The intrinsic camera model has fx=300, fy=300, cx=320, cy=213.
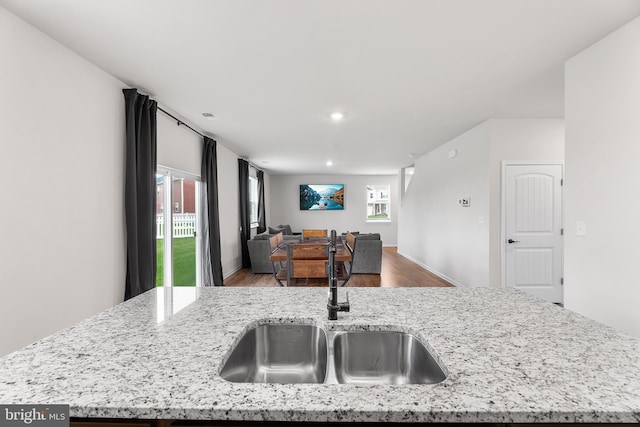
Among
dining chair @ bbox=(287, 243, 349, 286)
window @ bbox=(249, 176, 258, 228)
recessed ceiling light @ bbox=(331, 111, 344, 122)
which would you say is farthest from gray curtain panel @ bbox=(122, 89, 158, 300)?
window @ bbox=(249, 176, 258, 228)

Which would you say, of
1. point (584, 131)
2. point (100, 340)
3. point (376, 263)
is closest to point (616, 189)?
point (584, 131)

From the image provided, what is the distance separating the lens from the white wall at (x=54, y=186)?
1840 mm

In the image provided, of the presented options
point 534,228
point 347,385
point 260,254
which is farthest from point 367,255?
point 347,385

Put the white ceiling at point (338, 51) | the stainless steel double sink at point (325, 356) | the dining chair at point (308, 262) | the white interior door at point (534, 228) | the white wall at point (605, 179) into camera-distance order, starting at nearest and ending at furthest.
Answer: the stainless steel double sink at point (325, 356)
the white ceiling at point (338, 51)
the white wall at point (605, 179)
the dining chair at point (308, 262)
the white interior door at point (534, 228)

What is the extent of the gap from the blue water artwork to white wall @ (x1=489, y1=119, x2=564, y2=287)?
6218mm

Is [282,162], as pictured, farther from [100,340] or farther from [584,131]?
[100,340]

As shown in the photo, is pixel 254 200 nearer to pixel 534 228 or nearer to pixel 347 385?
pixel 534 228

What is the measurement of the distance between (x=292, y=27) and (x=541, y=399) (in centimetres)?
219

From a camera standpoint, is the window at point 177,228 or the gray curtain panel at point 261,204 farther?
the gray curtain panel at point 261,204

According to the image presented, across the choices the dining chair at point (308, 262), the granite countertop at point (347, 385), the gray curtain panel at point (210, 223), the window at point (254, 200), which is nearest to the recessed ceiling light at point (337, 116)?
the dining chair at point (308, 262)

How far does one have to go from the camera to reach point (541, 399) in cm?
67

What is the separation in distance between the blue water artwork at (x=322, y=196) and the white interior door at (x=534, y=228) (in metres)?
6.29

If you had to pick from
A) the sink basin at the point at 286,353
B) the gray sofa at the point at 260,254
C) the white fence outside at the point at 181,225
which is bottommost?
the gray sofa at the point at 260,254

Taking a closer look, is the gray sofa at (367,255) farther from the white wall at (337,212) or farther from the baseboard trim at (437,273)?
the white wall at (337,212)
